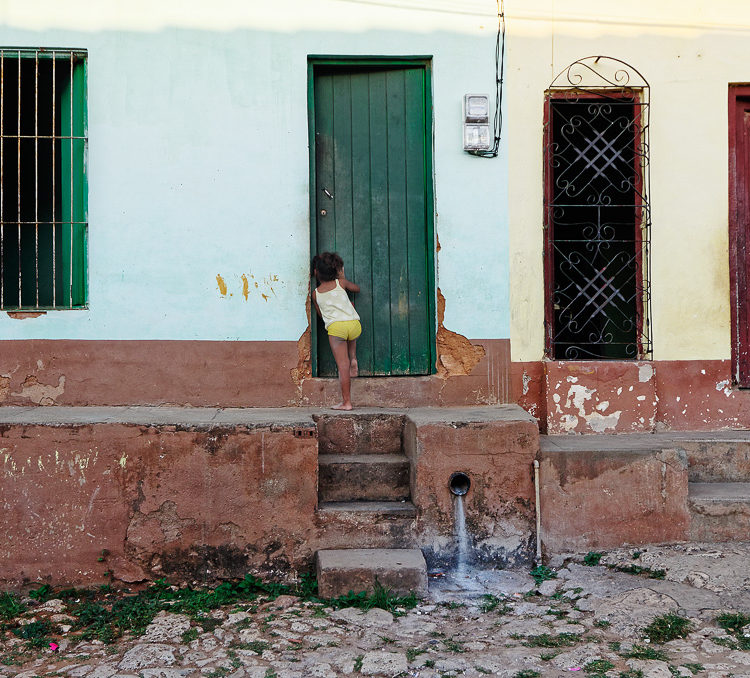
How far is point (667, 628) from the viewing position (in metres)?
3.95

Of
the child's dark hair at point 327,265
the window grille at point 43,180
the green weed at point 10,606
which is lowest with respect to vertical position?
the green weed at point 10,606

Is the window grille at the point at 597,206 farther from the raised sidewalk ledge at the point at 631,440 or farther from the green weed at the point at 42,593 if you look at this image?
the green weed at the point at 42,593

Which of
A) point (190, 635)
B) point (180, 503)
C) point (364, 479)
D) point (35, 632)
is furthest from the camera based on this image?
point (364, 479)

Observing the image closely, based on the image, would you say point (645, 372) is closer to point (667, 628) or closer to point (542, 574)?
point (542, 574)

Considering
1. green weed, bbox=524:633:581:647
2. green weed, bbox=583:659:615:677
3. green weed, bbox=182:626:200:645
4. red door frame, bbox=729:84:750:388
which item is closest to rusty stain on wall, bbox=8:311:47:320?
green weed, bbox=182:626:200:645

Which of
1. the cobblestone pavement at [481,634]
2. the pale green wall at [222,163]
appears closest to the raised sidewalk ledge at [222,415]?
the pale green wall at [222,163]

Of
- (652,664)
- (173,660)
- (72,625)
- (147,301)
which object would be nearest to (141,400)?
(147,301)

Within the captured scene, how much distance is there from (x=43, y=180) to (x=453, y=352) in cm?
312

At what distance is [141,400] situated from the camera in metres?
5.64

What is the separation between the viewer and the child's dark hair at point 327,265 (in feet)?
18.3

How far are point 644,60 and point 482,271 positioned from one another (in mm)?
1855

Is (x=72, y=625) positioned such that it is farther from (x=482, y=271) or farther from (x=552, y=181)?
(x=552, y=181)

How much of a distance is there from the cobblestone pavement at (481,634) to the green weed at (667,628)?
1.0 inches

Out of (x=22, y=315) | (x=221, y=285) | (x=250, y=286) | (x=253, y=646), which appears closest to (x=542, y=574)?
(x=253, y=646)
